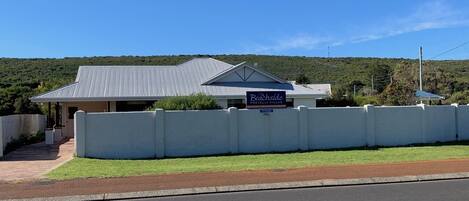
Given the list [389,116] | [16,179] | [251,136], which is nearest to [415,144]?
[389,116]

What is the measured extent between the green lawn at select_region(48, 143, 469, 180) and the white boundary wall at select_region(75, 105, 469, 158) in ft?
3.04

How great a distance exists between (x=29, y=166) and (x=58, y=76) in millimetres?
58624

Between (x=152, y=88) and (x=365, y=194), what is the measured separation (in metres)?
24.6

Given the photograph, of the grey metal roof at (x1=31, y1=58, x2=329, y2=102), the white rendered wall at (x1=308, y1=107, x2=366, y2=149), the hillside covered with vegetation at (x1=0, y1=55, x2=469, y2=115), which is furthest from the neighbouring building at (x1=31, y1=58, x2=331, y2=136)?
the hillside covered with vegetation at (x1=0, y1=55, x2=469, y2=115)

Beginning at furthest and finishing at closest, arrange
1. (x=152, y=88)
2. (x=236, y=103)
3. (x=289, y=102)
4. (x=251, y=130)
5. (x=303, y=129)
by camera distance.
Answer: (x=289, y=102) < (x=236, y=103) < (x=152, y=88) < (x=303, y=129) < (x=251, y=130)

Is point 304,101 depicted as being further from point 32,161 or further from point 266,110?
point 32,161

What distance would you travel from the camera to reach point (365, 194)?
37.4 ft

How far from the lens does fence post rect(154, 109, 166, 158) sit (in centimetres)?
2100

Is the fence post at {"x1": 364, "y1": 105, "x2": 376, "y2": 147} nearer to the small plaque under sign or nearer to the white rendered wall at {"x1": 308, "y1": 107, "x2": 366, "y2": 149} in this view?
the white rendered wall at {"x1": 308, "y1": 107, "x2": 366, "y2": 149}

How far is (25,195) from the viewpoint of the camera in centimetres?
1208

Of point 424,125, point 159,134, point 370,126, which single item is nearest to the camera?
point 159,134

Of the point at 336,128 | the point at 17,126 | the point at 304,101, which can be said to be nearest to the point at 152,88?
the point at 17,126

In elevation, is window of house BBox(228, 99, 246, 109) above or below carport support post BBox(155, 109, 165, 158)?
above

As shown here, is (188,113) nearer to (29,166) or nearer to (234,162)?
(234,162)
